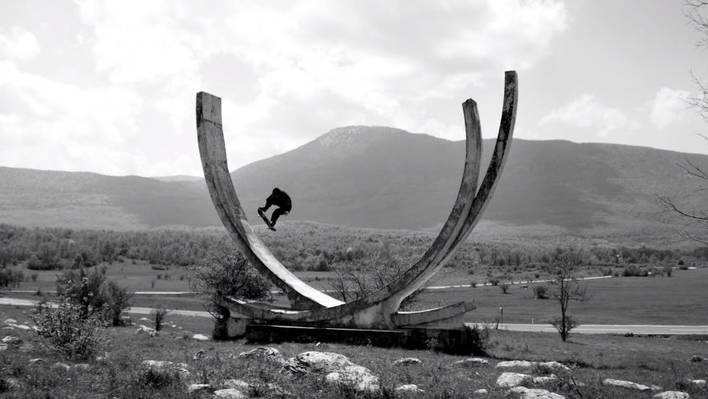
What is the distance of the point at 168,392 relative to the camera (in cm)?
779

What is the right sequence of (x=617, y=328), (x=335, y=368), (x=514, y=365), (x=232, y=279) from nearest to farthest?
1. (x=335, y=368)
2. (x=514, y=365)
3. (x=232, y=279)
4. (x=617, y=328)

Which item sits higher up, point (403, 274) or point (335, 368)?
point (403, 274)

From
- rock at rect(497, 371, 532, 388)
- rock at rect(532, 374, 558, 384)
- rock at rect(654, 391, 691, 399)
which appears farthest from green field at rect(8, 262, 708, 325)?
rock at rect(654, 391, 691, 399)

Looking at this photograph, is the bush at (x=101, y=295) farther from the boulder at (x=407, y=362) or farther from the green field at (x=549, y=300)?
the boulder at (x=407, y=362)

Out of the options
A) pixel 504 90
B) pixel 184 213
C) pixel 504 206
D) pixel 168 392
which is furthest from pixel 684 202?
pixel 168 392

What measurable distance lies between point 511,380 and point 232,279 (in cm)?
1552

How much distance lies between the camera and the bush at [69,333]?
10.7 metres

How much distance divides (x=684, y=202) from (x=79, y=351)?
4268 inches

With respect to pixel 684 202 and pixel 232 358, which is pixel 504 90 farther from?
pixel 684 202

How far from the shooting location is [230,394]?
775cm

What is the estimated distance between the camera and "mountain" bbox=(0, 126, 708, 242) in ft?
393

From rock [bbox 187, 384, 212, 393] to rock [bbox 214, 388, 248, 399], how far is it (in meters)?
0.19

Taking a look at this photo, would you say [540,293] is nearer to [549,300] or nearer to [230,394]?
[549,300]

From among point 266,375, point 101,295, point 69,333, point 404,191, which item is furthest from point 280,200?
point 404,191
